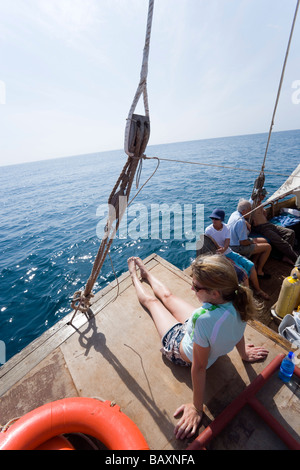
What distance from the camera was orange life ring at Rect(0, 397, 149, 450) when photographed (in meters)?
1.70

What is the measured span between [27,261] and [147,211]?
7.99 m

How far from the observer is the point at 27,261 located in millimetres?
9023

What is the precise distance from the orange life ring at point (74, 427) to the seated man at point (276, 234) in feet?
18.6

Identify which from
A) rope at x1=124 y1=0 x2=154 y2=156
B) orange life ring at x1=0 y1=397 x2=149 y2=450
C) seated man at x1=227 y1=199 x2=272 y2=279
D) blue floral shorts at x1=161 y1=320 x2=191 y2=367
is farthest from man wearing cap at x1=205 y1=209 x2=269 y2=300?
orange life ring at x1=0 y1=397 x2=149 y2=450

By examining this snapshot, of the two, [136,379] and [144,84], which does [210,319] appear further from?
[144,84]

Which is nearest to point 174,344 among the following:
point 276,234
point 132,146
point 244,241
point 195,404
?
point 195,404

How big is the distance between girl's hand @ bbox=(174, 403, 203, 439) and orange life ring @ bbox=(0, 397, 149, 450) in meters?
0.39

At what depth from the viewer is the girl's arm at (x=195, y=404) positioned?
175 cm

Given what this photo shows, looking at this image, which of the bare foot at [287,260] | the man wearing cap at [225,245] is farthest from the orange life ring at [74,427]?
the bare foot at [287,260]

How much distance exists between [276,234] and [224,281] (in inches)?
201

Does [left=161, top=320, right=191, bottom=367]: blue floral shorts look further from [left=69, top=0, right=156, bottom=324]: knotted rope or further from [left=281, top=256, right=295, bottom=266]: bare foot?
[left=281, top=256, right=295, bottom=266]: bare foot

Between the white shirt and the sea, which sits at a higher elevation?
the white shirt
